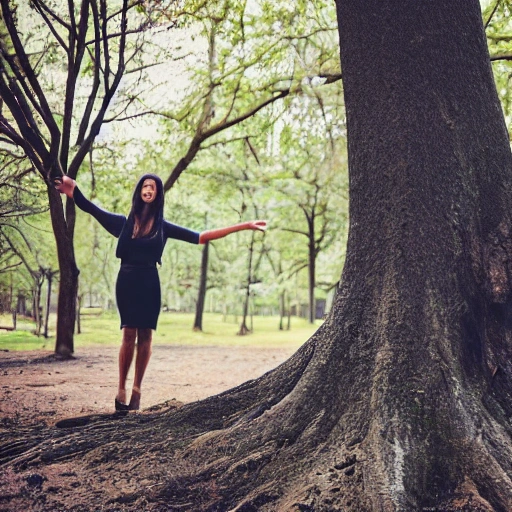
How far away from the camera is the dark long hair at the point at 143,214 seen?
4.00 metres

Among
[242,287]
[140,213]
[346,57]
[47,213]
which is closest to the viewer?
[346,57]

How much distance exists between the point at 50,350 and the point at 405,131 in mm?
4608

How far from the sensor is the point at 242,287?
16422 millimetres

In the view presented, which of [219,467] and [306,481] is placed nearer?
[306,481]

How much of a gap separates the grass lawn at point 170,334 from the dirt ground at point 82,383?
152mm

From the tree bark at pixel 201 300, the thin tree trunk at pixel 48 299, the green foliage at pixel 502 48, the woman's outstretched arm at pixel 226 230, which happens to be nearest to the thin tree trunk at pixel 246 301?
the tree bark at pixel 201 300

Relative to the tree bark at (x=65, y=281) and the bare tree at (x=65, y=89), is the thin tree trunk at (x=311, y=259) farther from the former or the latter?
the tree bark at (x=65, y=281)

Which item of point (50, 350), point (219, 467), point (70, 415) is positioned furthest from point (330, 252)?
point (219, 467)

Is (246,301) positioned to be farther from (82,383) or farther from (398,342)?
(398,342)

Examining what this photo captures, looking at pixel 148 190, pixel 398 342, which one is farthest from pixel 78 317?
pixel 398 342

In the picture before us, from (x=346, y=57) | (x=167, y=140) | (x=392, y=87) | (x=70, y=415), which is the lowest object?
(x=70, y=415)

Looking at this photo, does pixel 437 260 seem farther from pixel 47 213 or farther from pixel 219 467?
pixel 47 213

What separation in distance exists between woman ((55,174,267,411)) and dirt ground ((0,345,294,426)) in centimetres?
63

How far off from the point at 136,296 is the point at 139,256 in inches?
12.6
